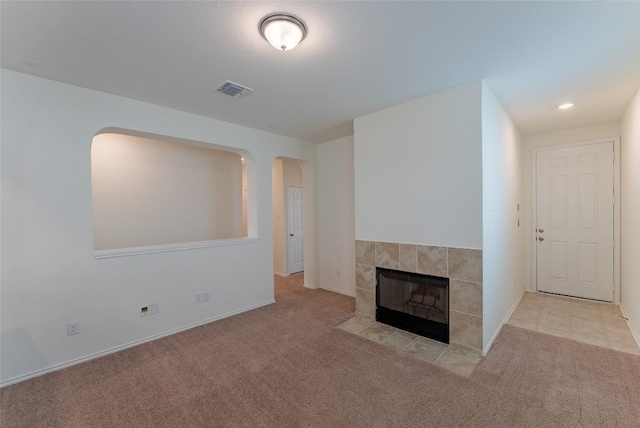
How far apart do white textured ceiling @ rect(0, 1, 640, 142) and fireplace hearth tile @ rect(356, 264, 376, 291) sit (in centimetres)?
200

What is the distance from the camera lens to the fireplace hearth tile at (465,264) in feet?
8.45

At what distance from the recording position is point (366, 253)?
11.4 feet

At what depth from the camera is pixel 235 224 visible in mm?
5082

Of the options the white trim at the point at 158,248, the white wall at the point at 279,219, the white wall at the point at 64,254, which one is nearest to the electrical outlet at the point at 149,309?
the white wall at the point at 64,254

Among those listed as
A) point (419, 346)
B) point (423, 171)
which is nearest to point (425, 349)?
point (419, 346)

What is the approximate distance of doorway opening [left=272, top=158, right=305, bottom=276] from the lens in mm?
5887

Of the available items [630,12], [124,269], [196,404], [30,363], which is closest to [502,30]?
[630,12]

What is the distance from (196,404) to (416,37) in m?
3.07

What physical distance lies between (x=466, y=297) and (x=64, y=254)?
3.84 meters

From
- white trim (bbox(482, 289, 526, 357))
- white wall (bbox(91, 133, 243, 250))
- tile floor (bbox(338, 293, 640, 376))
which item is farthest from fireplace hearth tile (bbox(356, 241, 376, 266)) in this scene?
white wall (bbox(91, 133, 243, 250))

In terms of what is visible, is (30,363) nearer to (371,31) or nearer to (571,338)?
(371,31)

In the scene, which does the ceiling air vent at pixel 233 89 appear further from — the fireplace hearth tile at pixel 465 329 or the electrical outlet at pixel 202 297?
the fireplace hearth tile at pixel 465 329

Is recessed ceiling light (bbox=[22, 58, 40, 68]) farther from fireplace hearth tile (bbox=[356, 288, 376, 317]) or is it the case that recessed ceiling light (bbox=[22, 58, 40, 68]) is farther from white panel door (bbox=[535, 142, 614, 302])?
white panel door (bbox=[535, 142, 614, 302])

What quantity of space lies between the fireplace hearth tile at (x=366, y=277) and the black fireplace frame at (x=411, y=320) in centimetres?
5
